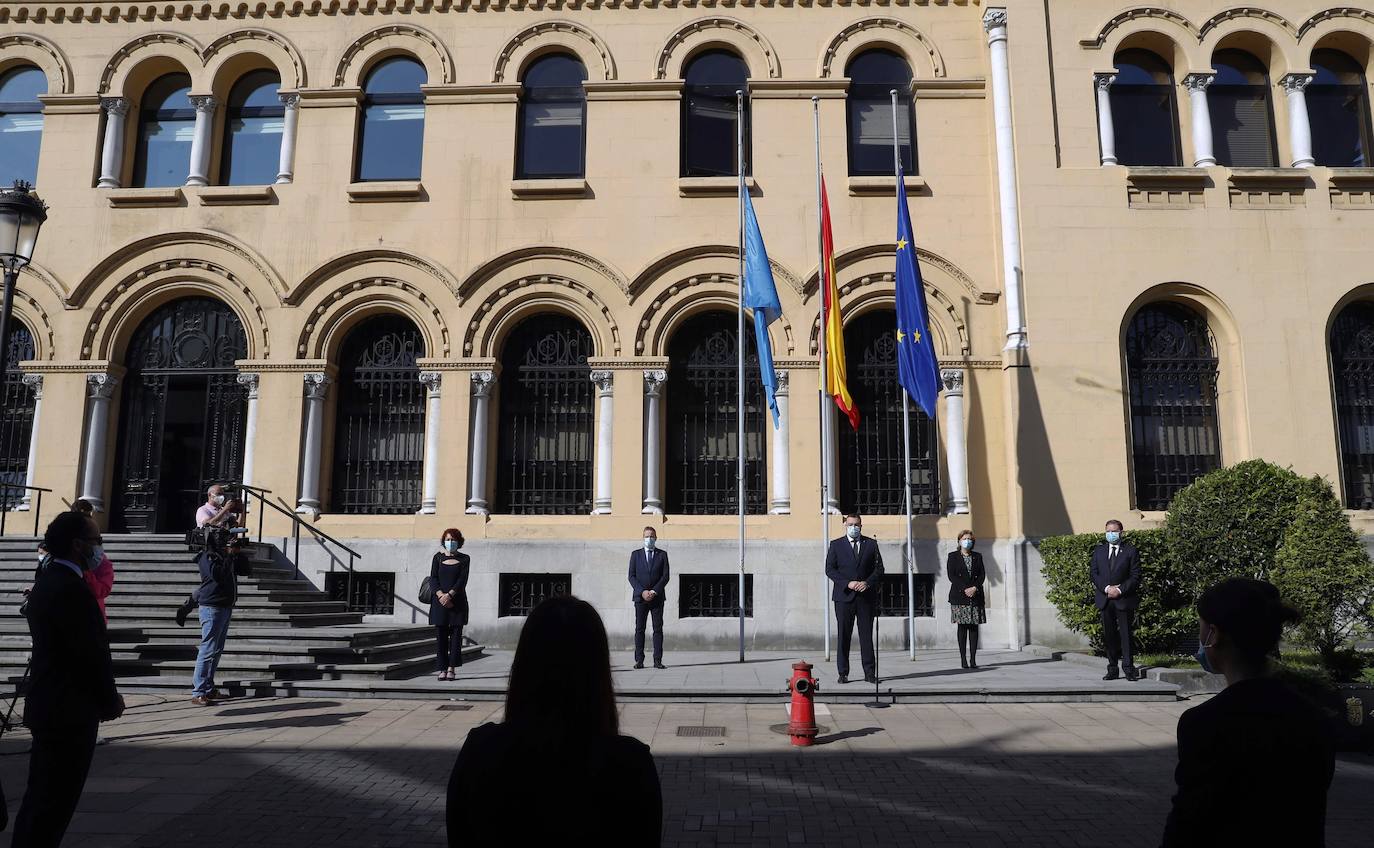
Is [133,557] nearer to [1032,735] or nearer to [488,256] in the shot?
[488,256]

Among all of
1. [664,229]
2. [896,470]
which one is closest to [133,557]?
[664,229]

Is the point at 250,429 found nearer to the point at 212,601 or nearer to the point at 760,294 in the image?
the point at 212,601

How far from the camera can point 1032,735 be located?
28.2 ft

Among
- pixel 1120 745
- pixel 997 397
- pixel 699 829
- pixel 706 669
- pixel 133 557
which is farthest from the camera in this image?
pixel 997 397

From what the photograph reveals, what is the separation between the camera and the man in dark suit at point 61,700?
14.3 feet

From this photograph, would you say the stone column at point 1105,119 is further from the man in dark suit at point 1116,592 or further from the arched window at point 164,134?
the arched window at point 164,134

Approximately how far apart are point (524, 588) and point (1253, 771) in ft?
44.1

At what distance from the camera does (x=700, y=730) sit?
29.1 ft

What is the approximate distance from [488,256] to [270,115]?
18.0 ft

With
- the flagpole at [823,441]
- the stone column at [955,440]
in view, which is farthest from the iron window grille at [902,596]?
the stone column at [955,440]

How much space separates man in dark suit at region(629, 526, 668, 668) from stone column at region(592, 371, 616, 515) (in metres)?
2.49

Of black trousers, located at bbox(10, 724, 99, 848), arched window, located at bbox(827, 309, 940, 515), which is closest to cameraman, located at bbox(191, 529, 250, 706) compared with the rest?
black trousers, located at bbox(10, 724, 99, 848)

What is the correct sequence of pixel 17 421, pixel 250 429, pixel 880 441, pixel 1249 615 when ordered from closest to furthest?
pixel 1249 615, pixel 250 429, pixel 880 441, pixel 17 421

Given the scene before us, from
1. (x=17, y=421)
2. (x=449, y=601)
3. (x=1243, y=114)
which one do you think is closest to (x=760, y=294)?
(x=449, y=601)
